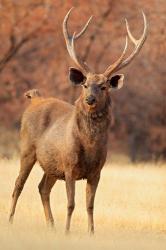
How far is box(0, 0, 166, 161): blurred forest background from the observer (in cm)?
2828

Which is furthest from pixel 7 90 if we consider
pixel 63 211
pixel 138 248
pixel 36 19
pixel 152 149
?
pixel 138 248

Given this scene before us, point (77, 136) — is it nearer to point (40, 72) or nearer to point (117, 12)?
point (117, 12)

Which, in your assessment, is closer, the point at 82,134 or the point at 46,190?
the point at 82,134

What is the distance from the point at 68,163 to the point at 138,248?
6.45 feet

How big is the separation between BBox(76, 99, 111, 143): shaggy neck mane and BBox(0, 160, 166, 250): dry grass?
1187 millimetres

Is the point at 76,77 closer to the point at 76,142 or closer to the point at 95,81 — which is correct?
the point at 95,81

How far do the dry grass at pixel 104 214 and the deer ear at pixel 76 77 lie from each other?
1.86 m

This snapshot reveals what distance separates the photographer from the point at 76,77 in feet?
39.6

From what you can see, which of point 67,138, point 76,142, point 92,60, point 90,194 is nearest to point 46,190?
point 90,194

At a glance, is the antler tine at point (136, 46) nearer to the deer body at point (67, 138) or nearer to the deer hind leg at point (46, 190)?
the deer body at point (67, 138)

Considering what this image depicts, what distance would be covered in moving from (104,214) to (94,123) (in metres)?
2.87

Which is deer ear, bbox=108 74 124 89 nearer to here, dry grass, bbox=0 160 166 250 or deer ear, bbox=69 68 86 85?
deer ear, bbox=69 68 86 85

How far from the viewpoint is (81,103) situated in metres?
11.8

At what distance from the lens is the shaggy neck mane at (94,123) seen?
11733 millimetres
